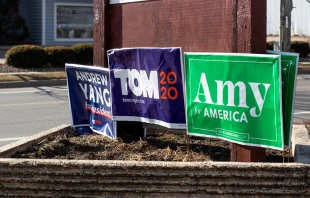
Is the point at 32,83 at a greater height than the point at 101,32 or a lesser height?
lesser

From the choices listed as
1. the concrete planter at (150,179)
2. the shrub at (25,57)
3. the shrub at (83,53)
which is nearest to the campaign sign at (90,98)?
the concrete planter at (150,179)

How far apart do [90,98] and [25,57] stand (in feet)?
54.7

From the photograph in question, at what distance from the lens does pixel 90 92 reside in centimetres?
661

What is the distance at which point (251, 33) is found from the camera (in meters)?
5.01

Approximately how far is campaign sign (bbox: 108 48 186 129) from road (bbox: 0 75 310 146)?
14.1 feet

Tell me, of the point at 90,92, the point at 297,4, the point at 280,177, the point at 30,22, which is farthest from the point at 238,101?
the point at 297,4

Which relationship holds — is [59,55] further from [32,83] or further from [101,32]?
[101,32]

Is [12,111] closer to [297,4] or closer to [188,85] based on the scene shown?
[188,85]

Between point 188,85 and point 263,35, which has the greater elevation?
point 263,35

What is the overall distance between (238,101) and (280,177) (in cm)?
71

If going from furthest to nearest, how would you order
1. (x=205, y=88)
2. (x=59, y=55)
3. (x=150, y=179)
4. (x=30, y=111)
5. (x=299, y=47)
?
(x=299, y=47), (x=59, y=55), (x=30, y=111), (x=205, y=88), (x=150, y=179)

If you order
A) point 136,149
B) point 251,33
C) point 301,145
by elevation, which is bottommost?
point 136,149

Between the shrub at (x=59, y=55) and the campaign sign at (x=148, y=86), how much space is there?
17.6 m

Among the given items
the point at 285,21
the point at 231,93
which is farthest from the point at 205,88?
the point at 285,21
